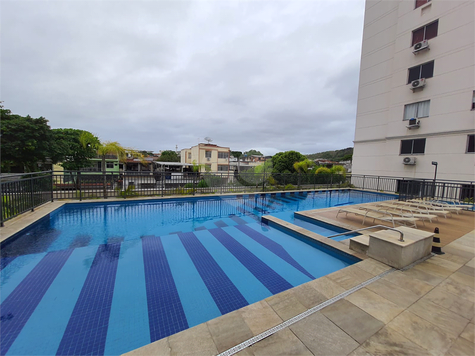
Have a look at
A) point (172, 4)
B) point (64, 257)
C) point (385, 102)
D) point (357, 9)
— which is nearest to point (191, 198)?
point (64, 257)

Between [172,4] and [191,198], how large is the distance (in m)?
9.41

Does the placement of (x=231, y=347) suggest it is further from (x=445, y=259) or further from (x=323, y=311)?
(x=445, y=259)

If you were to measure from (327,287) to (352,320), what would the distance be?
556mm

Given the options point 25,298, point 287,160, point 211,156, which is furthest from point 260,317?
point 211,156

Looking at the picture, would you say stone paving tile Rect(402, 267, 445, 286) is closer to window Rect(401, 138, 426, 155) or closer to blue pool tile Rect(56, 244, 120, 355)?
blue pool tile Rect(56, 244, 120, 355)

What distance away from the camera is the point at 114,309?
2.30 meters

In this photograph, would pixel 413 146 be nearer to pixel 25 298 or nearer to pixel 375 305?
pixel 375 305

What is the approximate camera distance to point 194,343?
155 cm

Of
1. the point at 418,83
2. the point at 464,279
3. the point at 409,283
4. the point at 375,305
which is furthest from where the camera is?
the point at 418,83

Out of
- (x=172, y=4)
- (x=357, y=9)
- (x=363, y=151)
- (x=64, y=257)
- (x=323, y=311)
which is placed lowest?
(x=64, y=257)

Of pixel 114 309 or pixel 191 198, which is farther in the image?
pixel 191 198

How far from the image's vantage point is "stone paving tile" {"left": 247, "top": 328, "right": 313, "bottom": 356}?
1467mm

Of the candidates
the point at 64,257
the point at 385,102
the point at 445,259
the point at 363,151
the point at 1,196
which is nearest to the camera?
the point at 445,259

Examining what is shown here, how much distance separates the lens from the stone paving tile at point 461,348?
1484 mm
